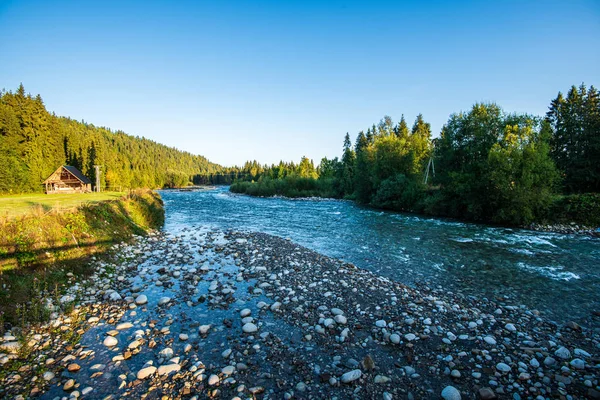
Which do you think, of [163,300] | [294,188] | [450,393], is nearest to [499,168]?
[450,393]

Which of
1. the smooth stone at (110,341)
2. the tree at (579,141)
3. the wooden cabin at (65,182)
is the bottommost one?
the smooth stone at (110,341)

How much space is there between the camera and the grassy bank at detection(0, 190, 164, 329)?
19.7 ft

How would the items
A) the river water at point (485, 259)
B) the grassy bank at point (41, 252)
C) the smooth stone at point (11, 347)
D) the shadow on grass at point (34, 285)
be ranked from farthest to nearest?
the river water at point (485, 259)
the grassy bank at point (41, 252)
the shadow on grass at point (34, 285)
the smooth stone at point (11, 347)

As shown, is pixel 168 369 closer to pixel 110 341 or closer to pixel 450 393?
pixel 110 341

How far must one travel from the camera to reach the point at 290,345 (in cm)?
526

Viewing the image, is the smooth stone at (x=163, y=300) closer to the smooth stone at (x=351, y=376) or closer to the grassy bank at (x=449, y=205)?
the smooth stone at (x=351, y=376)

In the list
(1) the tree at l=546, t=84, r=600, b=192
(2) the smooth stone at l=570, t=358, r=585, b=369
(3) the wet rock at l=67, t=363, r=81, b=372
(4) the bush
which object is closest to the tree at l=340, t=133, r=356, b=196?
(1) the tree at l=546, t=84, r=600, b=192

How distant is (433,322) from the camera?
6.12 m

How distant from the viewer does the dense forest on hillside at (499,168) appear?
81.1 ft

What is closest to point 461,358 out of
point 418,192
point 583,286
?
point 583,286

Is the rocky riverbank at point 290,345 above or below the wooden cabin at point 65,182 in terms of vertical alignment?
below

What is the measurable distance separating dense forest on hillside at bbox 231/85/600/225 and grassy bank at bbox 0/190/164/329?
3208 cm

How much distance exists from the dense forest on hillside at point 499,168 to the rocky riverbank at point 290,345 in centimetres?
2360

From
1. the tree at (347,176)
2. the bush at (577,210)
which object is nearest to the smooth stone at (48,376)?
the bush at (577,210)
